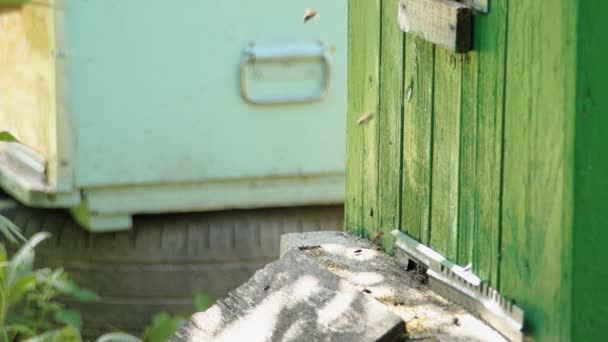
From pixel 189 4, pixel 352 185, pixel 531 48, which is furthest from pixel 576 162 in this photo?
pixel 189 4

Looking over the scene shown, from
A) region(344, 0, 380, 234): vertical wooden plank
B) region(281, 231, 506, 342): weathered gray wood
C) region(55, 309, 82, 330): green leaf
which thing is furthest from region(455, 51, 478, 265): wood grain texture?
region(55, 309, 82, 330): green leaf

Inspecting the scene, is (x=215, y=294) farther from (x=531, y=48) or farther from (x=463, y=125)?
(x=531, y=48)

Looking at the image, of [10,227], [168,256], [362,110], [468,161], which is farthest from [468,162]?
[168,256]

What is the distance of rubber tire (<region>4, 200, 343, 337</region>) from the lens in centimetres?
613

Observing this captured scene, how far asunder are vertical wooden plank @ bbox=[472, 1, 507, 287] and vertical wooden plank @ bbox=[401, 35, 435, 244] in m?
0.29

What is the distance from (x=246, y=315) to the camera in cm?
289

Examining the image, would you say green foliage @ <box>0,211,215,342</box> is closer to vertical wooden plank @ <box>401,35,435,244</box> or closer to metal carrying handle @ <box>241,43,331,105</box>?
vertical wooden plank @ <box>401,35,435,244</box>

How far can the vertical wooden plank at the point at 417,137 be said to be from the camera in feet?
9.42

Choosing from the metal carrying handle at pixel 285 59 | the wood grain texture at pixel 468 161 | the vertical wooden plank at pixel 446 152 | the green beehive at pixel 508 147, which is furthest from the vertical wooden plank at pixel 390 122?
the metal carrying handle at pixel 285 59

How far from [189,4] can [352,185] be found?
2.49m

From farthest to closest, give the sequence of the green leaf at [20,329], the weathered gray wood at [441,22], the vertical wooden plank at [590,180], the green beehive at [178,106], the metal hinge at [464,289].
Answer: the green beehive at [178,106] → the green leaf at [20,329] → the weathered gray wood at [441,22] → the metal hinge at [464,289] → the vertical wooden plank at [590,180]

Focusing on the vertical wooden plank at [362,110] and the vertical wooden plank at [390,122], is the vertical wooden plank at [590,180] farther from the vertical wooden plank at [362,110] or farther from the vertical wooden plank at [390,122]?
the vertical wooden plank at [362,110]

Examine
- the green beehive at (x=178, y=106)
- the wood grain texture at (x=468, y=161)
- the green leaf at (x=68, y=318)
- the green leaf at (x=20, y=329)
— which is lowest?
the green leaf at (x=68, y=318)

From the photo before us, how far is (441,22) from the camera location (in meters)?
2.67
